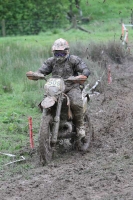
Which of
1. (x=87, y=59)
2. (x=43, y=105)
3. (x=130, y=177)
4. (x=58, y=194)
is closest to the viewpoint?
(x=58, y=194)

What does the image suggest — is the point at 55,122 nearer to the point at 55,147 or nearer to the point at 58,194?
the point at 55,147

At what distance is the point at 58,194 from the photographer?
241 inches

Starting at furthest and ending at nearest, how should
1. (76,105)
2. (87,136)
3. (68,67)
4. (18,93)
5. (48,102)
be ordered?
1. (18,93)
2. (87,136)
3. (68,67)
4. (76,105)
5. (48,102)

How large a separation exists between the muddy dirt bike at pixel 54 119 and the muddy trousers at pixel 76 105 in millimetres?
70

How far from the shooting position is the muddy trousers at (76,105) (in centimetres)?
786

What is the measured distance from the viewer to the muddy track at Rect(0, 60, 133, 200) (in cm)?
612

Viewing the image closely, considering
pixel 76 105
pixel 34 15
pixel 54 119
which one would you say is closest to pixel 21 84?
pixel 76 105

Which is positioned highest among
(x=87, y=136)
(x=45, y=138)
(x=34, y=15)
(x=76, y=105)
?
(x=76, y=105)

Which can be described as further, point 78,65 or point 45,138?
point 78,65

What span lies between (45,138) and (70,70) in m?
1.32

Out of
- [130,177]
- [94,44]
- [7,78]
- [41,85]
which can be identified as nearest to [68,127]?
[130,177]

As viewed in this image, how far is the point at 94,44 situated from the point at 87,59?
2.30 meters

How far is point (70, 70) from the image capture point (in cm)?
815

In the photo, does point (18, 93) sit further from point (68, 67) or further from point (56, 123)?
point (56, 123)
